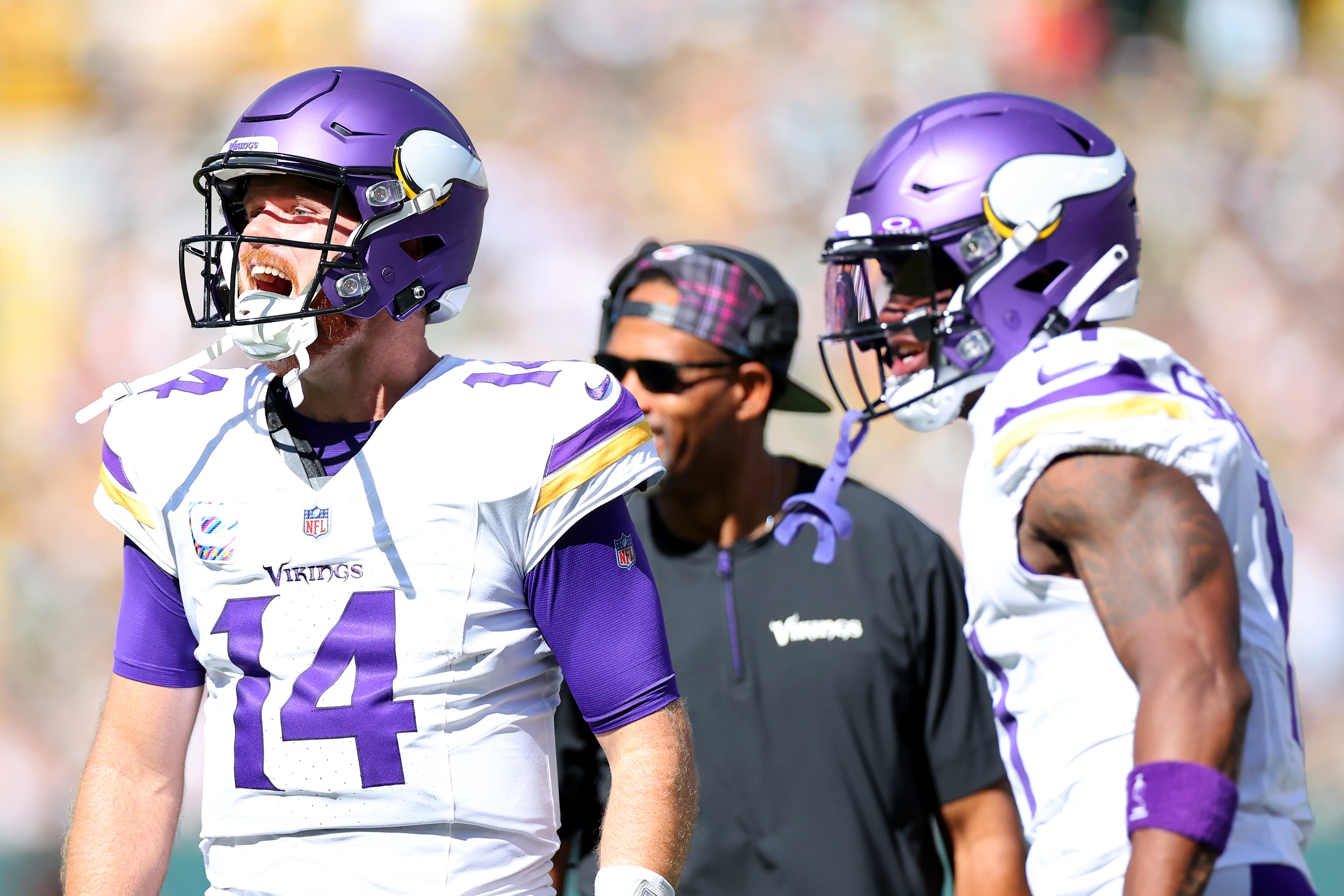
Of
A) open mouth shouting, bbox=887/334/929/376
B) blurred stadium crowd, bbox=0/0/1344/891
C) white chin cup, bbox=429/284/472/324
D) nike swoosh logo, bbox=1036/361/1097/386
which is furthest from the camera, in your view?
blurred stadium crowd, bbox=0/0/1344/891

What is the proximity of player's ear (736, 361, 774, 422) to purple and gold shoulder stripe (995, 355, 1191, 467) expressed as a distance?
165cm

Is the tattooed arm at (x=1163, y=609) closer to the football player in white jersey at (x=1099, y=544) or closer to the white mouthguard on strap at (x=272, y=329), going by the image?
the football player in white jersey at (x=1099, y=544)

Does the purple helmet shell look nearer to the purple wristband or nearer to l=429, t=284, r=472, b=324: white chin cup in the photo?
l=429, t=284, r=472, b=324: white chin cup

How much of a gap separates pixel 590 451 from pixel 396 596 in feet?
1.13

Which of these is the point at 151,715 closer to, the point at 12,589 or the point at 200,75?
the point at 12,589

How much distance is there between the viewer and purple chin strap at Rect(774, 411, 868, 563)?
318 centimetres

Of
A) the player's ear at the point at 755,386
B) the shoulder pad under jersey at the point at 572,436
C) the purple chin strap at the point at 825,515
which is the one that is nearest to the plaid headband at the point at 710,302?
the player's ear at the point at 755,386

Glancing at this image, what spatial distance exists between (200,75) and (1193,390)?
7337 mm

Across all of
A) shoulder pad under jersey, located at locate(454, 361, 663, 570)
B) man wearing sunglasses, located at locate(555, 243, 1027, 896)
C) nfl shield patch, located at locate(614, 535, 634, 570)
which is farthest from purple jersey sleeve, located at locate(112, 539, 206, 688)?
man wearing sunglasses, located at locate(555, 243, 1027, 896)

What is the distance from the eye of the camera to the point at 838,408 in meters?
8.37

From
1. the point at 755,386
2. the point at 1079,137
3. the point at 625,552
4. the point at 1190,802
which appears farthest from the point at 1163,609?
the point at 755,386

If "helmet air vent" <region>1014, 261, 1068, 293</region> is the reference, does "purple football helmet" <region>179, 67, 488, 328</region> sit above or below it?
above

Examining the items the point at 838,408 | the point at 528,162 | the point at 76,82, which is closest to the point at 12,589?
the point at 76,82

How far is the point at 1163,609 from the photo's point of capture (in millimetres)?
1711
